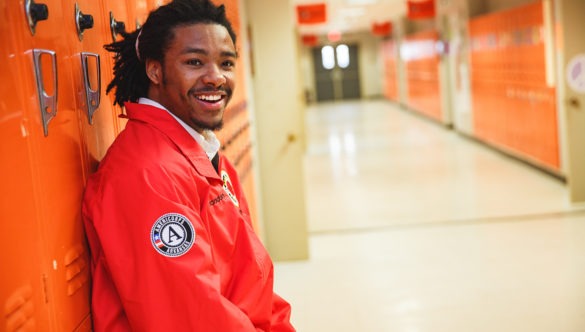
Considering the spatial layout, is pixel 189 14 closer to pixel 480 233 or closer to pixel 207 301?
pixel 207 301

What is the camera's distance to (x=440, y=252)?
495cm

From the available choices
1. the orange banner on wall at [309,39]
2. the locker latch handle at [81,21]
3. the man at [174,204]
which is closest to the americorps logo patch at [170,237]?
the man at [174,204]

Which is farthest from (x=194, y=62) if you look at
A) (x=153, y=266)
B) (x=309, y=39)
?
(x=309, y=39)

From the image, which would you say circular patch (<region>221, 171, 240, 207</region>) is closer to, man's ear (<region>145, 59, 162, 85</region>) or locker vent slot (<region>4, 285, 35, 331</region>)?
man's ear (<region>145, 59, 162, 85</region>)

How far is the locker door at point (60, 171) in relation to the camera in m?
1.30

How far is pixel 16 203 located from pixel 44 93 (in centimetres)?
24

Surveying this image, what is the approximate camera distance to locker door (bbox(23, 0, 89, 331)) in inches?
51.3

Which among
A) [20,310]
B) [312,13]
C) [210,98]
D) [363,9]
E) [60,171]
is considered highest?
[363,9]

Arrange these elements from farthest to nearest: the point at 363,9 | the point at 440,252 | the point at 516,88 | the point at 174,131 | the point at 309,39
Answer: the point at 309,39 < the point at 363,9 < the point at 516,88 < the point at 440,252 < the point at 174,131

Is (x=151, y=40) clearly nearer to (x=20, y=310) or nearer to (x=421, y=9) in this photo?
(x=20, y=310)

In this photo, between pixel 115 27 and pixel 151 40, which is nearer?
pixel 151 40

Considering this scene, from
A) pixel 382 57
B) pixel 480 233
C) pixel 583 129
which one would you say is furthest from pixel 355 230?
pixel 382 57

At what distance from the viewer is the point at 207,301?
135 centimetres

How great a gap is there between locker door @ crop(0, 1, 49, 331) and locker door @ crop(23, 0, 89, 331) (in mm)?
34
